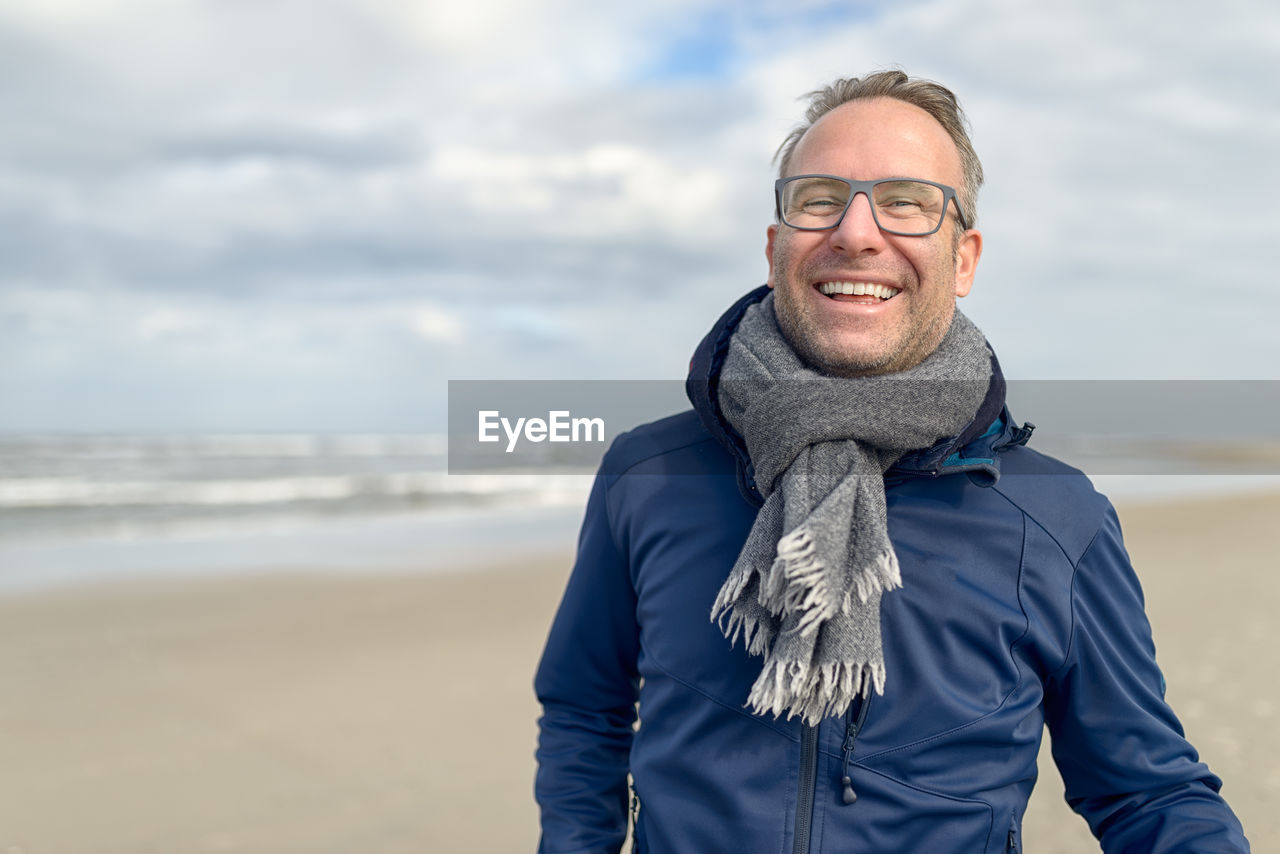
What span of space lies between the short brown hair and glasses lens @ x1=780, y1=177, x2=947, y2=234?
10 cm

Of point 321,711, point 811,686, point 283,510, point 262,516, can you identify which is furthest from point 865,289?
point 283,510

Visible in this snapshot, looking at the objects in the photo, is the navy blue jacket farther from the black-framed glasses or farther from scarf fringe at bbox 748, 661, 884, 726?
the black-framed glasses

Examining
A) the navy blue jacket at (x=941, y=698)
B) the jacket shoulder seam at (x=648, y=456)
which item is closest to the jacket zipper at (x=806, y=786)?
the navy blue jacket at (x=941, y=698)

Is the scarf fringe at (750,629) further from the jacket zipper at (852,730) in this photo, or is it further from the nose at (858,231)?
the nose at (858,231)

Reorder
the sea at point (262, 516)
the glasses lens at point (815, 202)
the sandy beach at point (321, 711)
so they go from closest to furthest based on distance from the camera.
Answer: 1. the glasses lens at point (815, 202)
2. the sandy beach at point (321, 711)
3. the sea at point (262, 516)

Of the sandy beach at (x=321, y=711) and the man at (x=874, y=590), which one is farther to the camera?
the sandy beach at (x=321, y=711)

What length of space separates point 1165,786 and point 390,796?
3.24m

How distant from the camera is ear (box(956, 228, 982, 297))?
68.1 inches

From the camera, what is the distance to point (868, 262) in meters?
1.57

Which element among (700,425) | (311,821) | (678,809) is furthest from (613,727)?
(311,821)

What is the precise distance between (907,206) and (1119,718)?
92cm

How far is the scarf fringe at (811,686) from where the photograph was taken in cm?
139

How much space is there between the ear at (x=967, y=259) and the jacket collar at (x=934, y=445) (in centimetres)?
15

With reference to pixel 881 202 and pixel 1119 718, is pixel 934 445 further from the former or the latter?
pixel 1119 718
